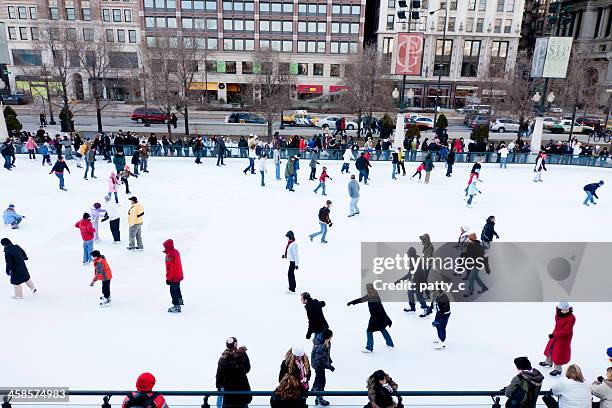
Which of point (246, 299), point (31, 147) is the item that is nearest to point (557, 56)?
point (246, 299)

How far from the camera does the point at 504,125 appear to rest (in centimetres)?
4203

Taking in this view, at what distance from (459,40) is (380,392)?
60.2 m

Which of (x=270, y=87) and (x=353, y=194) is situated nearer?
(x=353, y=194)

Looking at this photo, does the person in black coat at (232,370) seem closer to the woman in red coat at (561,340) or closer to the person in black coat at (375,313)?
the person in black coat at (375,313)

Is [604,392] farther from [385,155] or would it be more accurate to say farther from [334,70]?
[334,70]

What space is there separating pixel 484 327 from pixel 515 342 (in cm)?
61

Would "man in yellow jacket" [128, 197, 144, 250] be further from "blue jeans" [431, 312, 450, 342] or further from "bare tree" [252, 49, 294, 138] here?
"bare tree" [252, 49, 294, 138]

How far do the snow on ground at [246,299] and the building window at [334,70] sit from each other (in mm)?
41410

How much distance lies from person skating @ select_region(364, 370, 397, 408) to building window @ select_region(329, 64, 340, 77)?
179 ft

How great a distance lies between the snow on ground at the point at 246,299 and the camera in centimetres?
704

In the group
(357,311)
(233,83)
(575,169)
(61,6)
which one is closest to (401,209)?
(357,311)

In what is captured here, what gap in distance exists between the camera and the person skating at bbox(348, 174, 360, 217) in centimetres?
1435

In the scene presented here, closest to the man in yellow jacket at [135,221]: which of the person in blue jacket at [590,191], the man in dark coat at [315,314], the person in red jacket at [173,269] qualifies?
the person in red jacket at [173,269]

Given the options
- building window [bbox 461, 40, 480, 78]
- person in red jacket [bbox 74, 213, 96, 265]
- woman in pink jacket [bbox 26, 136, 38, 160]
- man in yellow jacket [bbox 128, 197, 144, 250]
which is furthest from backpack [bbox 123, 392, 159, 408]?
building window [bbox 461, 40, 480, 78]
